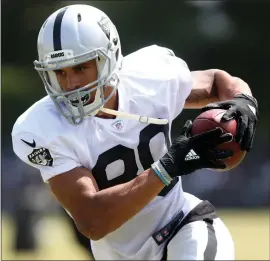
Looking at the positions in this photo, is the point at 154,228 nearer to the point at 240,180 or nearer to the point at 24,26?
the point at 24,26

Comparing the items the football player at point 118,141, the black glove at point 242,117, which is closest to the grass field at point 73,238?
the football player at point 118,141

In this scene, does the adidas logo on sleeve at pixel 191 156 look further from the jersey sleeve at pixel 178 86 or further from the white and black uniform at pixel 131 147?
the jersey sleeve at pixel 178 86

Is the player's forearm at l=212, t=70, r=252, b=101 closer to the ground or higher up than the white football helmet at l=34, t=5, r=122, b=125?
closer to the ground

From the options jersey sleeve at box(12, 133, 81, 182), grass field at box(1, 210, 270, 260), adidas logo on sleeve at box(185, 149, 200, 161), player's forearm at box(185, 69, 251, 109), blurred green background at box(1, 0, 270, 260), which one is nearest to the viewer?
adidas logo on sleeve at box(185, 149, 200, 161)

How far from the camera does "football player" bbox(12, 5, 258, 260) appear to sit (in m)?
2.93

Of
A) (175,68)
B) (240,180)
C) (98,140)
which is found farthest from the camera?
(240,180)

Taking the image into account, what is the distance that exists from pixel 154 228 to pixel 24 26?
26.1 feet

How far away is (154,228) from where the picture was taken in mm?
3303

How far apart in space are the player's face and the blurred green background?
5609mm

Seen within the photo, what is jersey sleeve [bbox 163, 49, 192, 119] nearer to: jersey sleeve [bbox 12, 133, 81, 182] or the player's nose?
the player's nose

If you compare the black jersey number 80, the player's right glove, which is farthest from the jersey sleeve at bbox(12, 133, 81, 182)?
the player's right glove

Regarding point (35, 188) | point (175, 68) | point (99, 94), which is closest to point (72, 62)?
point (99, 94)

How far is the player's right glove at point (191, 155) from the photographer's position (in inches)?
113

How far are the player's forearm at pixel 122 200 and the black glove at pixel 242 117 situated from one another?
379mm
